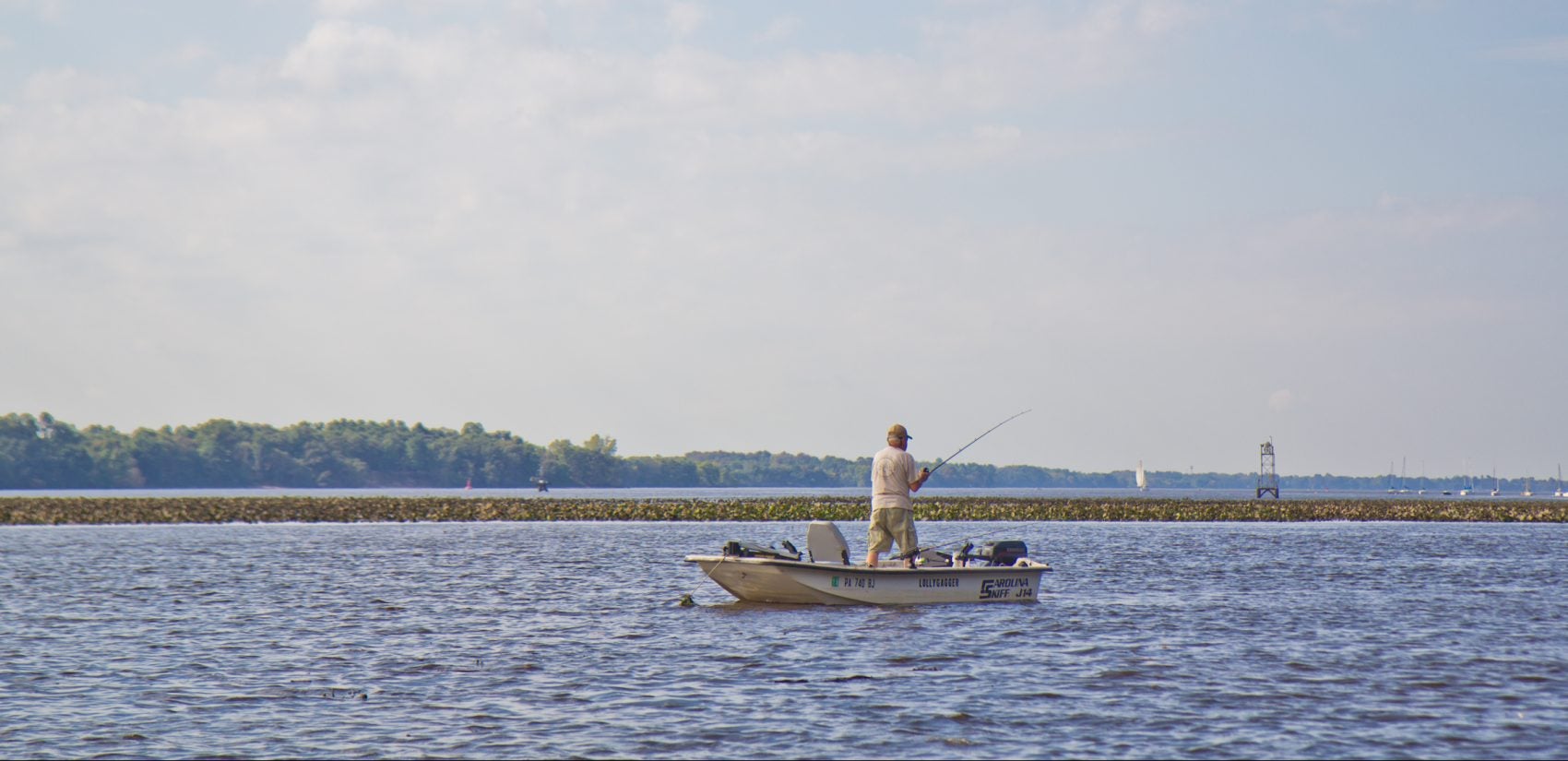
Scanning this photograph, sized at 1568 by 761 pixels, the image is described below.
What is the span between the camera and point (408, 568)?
44.5m

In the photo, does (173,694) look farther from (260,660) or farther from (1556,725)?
(1556,725)

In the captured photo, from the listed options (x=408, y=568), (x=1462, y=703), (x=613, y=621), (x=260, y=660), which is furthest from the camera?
(x=408, y=568)

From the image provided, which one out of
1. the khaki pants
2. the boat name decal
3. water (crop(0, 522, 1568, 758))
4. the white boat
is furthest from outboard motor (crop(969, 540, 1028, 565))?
the khaki pants

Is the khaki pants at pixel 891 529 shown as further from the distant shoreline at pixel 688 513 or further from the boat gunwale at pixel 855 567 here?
the distant shoreline at pixel 688 513

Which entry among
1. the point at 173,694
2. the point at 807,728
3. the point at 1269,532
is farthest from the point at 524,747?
the point at 1269,532

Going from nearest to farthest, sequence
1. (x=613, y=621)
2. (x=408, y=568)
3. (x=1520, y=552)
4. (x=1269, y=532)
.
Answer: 1. (x=613, y=621)
2. (x=408, y=568)
3. (x=1520, y=552)
4. (x=1269, y=532)

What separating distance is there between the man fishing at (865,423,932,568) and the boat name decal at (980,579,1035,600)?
2.57 meters

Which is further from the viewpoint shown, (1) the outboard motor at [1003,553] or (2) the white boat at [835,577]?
(1) the outboard motor at [1003,553]

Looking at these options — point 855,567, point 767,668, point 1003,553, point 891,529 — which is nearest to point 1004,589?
point 1003,553

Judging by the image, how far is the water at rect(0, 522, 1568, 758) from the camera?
1549cm

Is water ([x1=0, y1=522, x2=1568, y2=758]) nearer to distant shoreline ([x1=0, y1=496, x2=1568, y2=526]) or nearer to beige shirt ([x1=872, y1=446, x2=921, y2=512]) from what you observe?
beige shirt ([x1=872, y1=446, x2=921, y2=512])

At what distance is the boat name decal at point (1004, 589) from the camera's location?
29.1m

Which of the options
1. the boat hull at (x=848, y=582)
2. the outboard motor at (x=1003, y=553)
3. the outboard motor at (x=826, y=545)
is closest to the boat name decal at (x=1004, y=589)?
the boat hull at (x=848, y=582)

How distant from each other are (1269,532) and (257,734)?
2582 inches
